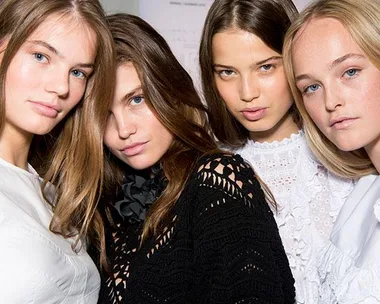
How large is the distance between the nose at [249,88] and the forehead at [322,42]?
16 centimetres

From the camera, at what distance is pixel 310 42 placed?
1750 mm

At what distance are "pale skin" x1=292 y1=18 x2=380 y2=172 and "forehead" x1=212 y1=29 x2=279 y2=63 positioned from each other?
0.21m

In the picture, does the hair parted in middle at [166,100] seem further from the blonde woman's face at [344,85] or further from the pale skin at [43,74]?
the blonde woman's face at [344,85]

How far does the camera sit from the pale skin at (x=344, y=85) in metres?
1.65

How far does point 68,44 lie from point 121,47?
0.71 feet

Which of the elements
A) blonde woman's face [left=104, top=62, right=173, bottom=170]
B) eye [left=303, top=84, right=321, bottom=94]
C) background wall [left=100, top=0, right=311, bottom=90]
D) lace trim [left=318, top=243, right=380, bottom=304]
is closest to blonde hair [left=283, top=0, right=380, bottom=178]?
eye [left=303, top=84, right=321, bottom=94]

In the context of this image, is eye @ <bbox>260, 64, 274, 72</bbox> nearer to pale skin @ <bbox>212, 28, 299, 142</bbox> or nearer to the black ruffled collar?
pale skin @ <bbox>212, 28, 299, 142</bbox>

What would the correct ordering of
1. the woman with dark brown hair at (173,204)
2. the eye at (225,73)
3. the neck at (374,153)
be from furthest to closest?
1. the eye at (225,73)
2. the neck at (374,153)
3. the woman with dark brown hair at (173,204)

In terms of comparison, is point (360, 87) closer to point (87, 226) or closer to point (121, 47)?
point (121, 47)

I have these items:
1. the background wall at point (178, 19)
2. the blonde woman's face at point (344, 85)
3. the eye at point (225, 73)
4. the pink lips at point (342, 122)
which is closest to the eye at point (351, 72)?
the blonde woman's face at point (344, 85)

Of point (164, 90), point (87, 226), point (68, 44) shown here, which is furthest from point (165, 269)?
point (68, 44)

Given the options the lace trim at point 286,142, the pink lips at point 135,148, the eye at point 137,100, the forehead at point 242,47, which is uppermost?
the forehead at point 242,47

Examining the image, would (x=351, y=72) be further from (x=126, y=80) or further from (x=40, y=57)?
(x=40, y=57)

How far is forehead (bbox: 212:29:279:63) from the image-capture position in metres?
1.91
